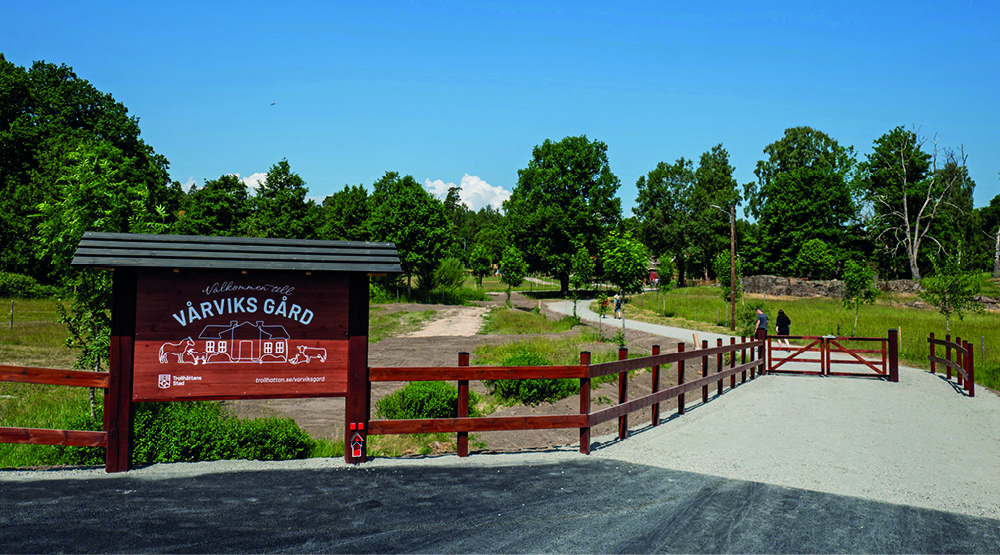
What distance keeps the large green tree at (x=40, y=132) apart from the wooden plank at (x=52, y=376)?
46230 mm

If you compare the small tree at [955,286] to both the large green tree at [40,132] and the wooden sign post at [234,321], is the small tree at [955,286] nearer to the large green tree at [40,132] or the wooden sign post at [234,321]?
the wooden sign post at [234,321]

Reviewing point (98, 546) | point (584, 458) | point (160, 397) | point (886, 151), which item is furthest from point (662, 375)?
point (886, 151)

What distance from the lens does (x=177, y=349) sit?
7113 mm

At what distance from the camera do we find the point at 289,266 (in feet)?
23.6

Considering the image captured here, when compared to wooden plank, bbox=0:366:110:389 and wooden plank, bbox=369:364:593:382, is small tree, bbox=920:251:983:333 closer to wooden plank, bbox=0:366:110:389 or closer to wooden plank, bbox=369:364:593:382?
wooden plank, bbox=369:364:593:382

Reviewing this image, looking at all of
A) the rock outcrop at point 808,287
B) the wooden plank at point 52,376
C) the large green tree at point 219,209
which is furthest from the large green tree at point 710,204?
the wooden plank at point 52,376

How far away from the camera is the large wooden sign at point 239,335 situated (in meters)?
7.06

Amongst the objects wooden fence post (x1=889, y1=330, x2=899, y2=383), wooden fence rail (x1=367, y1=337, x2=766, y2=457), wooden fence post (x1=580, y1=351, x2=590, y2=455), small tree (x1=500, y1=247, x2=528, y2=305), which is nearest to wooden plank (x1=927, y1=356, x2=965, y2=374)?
wooden fence post (x1=889, y1=330, x2=899, y2=383)

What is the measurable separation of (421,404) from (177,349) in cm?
551

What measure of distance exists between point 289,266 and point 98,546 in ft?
11.2

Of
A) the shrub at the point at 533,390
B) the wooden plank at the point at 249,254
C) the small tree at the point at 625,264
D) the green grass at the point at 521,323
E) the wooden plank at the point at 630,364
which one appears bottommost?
the shrub at the point at 533,390

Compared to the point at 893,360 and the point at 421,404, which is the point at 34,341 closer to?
the point at 421,404

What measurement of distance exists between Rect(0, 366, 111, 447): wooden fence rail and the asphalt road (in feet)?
1.46

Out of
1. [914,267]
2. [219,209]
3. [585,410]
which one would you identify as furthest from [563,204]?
[585,410]
